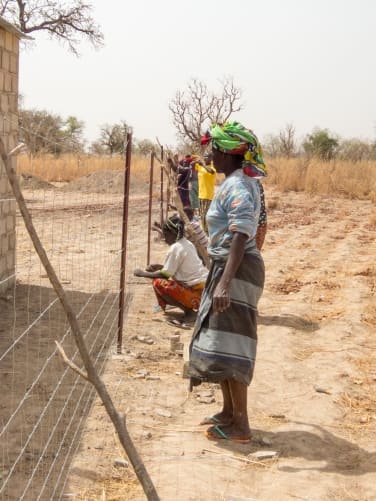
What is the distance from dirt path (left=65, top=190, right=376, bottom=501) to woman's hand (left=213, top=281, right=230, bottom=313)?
2.65 feet

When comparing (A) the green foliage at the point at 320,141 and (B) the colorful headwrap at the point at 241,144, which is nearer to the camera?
(B) the colorful headwrap at the point at 241,144

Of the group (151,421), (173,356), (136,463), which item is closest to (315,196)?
(173,356)

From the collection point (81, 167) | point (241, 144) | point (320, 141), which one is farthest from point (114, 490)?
point (320, 141)

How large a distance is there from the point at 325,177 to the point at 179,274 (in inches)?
692

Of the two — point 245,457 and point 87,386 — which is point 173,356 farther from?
point 245,457

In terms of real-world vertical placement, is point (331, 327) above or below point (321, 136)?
below

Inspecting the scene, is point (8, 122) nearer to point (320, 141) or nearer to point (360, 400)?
point (360, 400)

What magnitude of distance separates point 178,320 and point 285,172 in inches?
703

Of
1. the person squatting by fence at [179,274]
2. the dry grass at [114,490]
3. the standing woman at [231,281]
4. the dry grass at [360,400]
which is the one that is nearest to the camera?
the dry grass at [114,490]

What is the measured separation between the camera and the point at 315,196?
22594 millimetres

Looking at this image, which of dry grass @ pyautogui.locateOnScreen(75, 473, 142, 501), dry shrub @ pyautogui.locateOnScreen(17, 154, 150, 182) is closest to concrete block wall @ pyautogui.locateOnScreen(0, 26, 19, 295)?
dry grass @ pyautogui.locateOnScreen(75, 473, 142, 501)

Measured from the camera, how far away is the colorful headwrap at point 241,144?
12.5 feet

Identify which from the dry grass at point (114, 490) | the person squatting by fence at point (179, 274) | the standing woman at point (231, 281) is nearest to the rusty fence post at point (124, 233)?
the person squatting by fence at point (179, 274)

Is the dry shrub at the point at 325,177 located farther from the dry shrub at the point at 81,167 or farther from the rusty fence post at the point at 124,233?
the rusty fence post at the point at 124,233
